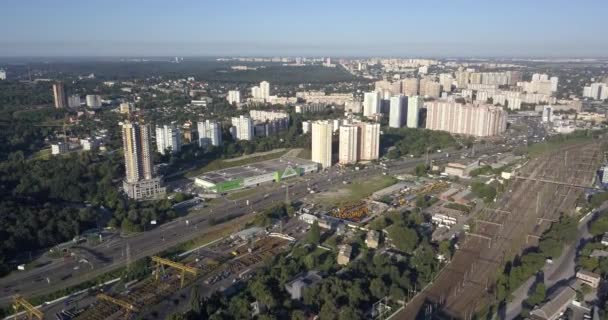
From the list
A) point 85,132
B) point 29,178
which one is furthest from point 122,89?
point 29,178

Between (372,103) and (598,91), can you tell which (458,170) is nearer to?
(372,103)

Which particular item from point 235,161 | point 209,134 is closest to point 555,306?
point 235,161

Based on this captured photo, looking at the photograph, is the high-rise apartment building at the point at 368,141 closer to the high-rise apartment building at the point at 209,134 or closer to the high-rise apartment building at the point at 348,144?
the high-rise apartment building at the point at 348,144

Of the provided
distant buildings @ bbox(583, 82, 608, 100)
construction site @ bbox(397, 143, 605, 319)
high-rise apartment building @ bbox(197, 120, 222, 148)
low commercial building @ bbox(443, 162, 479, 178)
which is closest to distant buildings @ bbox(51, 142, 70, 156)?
high-rise apartment building @ bbox(197, 120, 222, 148)

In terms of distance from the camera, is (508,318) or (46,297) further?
(46,297)

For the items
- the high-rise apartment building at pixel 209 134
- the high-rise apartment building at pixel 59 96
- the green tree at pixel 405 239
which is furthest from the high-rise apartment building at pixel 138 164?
the high-rise apartment building at pixel 59 96

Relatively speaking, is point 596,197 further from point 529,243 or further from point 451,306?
point 451,306
